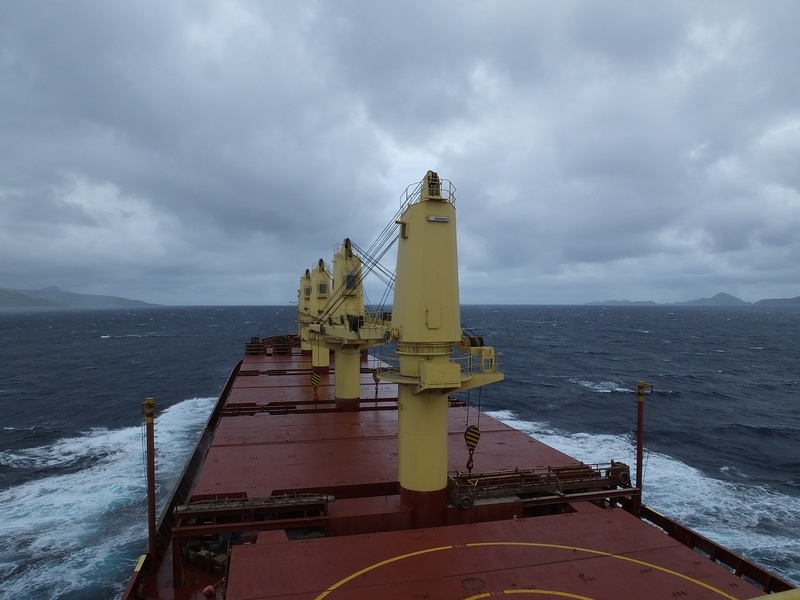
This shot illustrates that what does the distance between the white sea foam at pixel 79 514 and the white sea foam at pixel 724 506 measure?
26418 millimetres

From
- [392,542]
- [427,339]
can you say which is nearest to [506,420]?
[427,339]

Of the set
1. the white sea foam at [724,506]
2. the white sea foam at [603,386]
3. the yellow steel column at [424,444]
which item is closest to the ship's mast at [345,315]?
the yellow steel column at [424,444]

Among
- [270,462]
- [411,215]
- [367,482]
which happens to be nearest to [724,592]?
[367,482]

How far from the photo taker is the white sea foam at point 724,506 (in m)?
22.7

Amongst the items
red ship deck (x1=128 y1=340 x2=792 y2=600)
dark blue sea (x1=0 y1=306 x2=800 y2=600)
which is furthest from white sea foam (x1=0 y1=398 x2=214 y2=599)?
red ship deck (x1=128 y1=340 x2=792 y2=600)

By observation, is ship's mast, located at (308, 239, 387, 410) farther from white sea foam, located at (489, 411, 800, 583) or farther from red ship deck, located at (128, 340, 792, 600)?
white sea foam, located at (489, 411, 800, 583)

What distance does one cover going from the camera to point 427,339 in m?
14.9

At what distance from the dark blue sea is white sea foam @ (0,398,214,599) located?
0.08 metres

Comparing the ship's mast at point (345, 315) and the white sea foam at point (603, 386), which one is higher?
the ship's mast at point (345, 315)

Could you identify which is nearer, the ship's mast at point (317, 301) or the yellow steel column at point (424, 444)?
the yellow steel column at point (424, 444)

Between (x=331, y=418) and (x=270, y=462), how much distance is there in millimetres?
8114

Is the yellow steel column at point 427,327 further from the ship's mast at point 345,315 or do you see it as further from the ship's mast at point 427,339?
the ship's mast at point 345,315

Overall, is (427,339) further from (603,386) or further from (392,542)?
(603,386)

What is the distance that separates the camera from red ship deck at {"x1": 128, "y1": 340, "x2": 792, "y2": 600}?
10.7 metres
